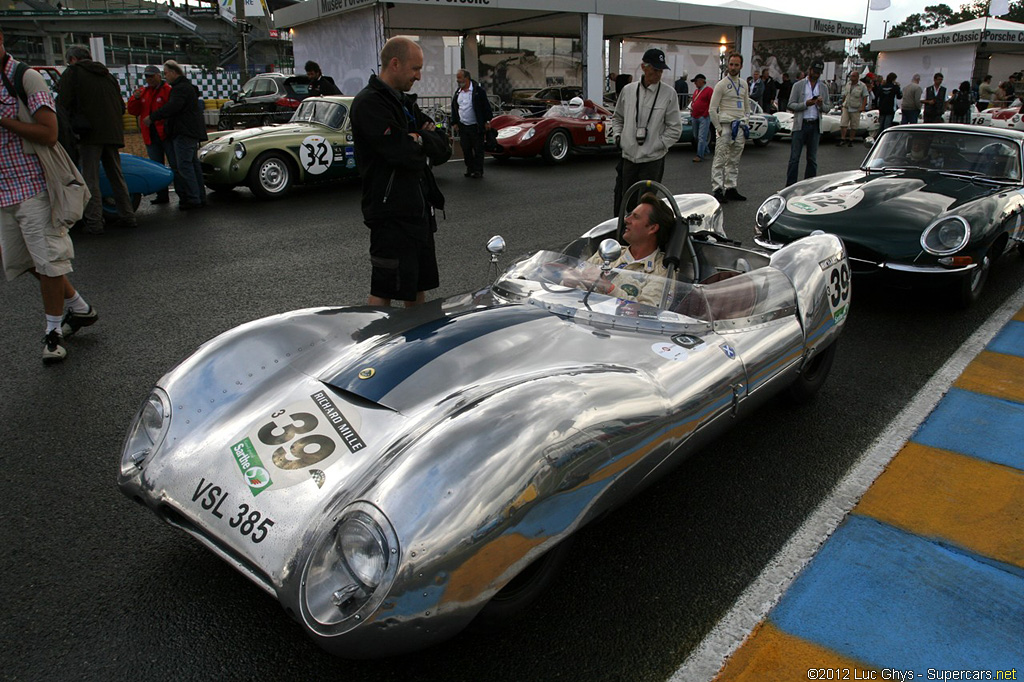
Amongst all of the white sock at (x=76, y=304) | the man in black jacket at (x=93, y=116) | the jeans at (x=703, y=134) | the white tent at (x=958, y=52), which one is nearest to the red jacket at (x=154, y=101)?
the man in black jacket at (x=93, y=116)

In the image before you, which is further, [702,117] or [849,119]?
[849,119]

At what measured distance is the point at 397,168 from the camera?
3.51 meters

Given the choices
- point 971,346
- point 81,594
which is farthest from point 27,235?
point 971,346

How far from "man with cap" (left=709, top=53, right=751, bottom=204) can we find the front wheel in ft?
13.5

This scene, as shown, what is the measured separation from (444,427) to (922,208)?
14.5 feet

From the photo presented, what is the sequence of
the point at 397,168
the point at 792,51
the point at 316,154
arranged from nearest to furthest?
the point at 397,168, the point at 316,154, the point at 792,51

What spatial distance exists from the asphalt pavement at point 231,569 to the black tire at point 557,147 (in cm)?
721

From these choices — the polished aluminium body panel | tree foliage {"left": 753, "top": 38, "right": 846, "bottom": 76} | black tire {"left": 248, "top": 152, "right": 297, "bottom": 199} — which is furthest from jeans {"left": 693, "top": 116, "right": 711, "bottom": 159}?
tree foliage {"left": 753, "top": 38, "right": 846, "bottom": 76}

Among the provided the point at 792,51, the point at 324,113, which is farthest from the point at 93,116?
the point at 792,51

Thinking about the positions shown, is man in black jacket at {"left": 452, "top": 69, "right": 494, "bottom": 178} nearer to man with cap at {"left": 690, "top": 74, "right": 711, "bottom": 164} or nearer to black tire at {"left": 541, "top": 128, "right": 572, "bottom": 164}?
black tire at {"left": 541, "top": 128, "right": 572, "bottom": 164}

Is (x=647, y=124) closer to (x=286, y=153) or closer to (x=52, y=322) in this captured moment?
(x=52, y=322)

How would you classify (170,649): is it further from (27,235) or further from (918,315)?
(918,315)

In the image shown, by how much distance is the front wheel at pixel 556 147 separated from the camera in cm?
1246

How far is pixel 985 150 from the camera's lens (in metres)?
5.71
